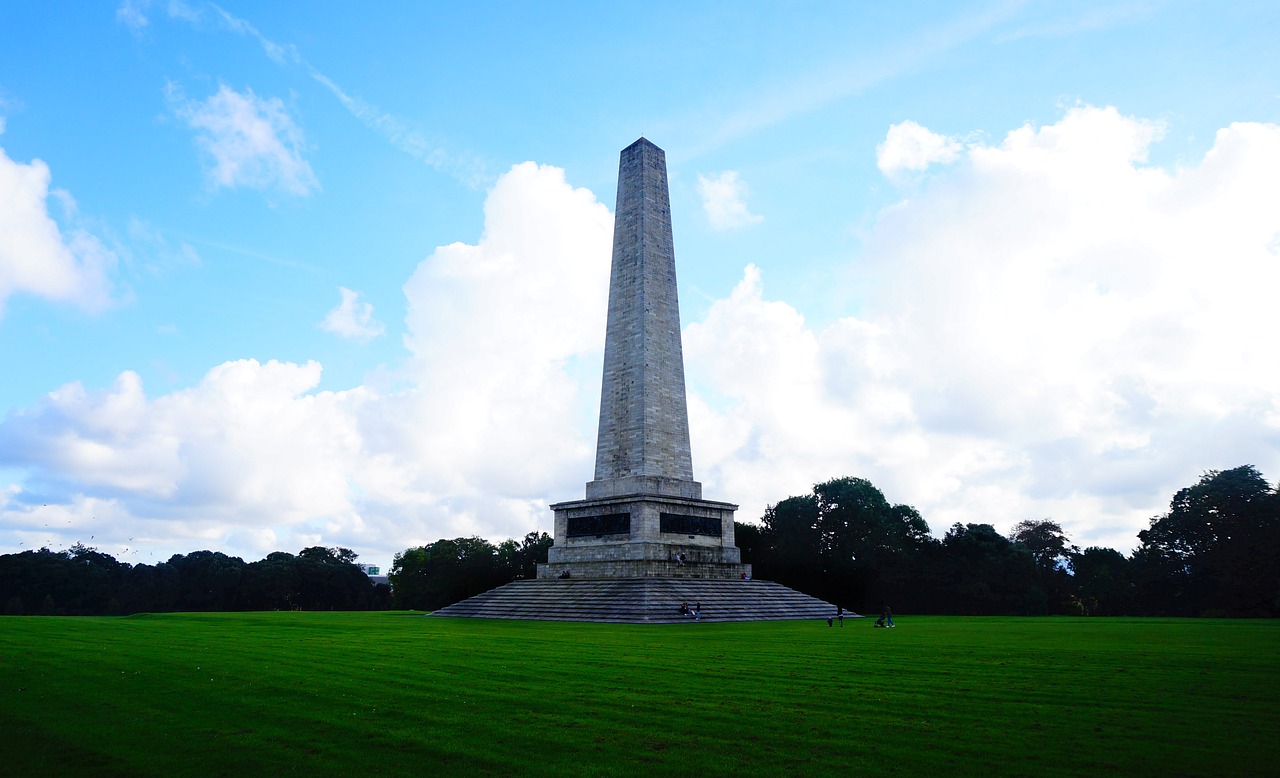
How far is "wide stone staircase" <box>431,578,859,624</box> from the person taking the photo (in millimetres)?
34750

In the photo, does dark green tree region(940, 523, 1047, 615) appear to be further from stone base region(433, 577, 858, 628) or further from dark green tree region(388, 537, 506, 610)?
dark green tree region(388, 537, 506, 610)

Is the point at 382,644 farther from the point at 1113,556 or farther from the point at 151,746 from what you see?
the point at 1113,556

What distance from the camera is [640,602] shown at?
1372 inches

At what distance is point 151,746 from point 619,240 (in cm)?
3941

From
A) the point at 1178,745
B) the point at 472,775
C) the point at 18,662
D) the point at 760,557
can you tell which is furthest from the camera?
the point at 760,557

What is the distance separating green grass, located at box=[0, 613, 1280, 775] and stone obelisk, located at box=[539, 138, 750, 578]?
21.9 meters

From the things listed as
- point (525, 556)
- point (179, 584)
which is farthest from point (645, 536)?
point (179, 584)

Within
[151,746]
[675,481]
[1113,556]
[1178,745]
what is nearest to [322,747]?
[151,746]

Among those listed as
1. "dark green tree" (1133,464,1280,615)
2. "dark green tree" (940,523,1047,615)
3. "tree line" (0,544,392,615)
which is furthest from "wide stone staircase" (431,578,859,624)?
"tree line" (0,544,392,615)

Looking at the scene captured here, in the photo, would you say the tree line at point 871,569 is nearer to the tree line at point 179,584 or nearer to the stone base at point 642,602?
the tree line at point 179,584

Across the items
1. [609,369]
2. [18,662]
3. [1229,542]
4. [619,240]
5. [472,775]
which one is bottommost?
[472,775]

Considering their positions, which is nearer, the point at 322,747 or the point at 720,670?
the point at 322,747

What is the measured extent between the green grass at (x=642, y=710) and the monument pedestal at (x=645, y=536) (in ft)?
68.4

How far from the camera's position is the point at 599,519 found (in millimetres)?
42500
